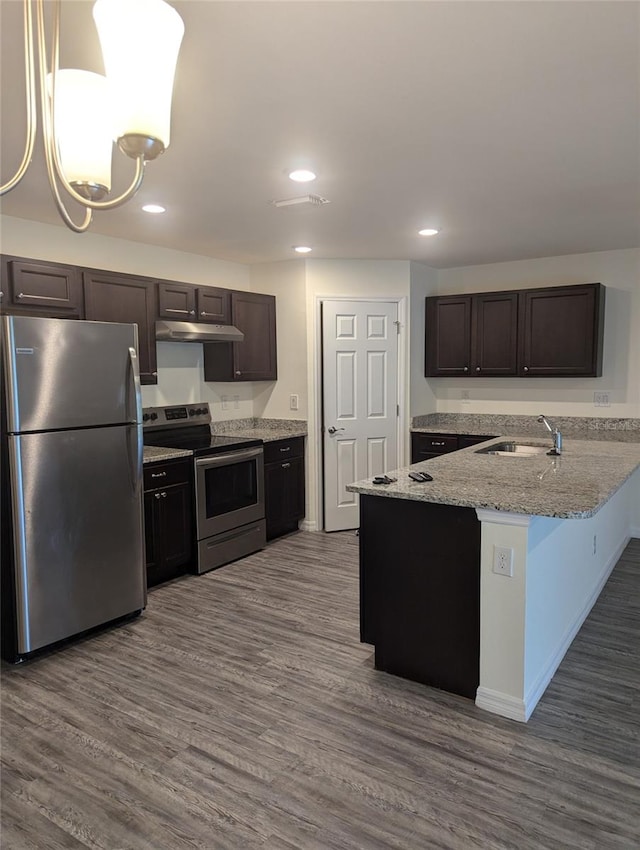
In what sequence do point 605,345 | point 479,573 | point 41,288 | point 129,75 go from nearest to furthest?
point 129,75, point 479,573, point 41,288, point 605,345

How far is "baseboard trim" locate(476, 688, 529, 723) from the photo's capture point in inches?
94.8

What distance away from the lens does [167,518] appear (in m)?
3.91

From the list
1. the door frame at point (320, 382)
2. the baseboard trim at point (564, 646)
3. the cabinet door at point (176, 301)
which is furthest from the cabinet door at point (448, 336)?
the cabinet door at point (176, 301)

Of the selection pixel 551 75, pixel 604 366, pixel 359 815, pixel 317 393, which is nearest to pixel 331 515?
pixel 317 393

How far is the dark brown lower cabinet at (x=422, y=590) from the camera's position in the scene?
254 centimetres

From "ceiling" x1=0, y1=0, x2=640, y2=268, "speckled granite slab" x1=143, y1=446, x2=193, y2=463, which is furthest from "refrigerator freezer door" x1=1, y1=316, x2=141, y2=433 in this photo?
"ceiling" x1=0, y1=0, x2=640, y2=268

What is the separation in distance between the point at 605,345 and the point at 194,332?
3583 mm

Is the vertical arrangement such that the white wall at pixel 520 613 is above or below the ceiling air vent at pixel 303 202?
below

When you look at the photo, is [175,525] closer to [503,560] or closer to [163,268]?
[163,268]

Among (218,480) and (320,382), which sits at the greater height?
(320,382)

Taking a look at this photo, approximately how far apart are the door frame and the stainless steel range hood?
76 centimetres

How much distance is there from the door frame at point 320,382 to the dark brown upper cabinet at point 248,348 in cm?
45

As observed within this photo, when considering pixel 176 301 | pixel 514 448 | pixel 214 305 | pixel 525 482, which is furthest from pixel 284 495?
pixel 525 482

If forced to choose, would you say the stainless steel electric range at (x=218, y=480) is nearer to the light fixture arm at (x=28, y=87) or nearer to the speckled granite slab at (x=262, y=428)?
the speckled granite slab at (x=262, y=428)
